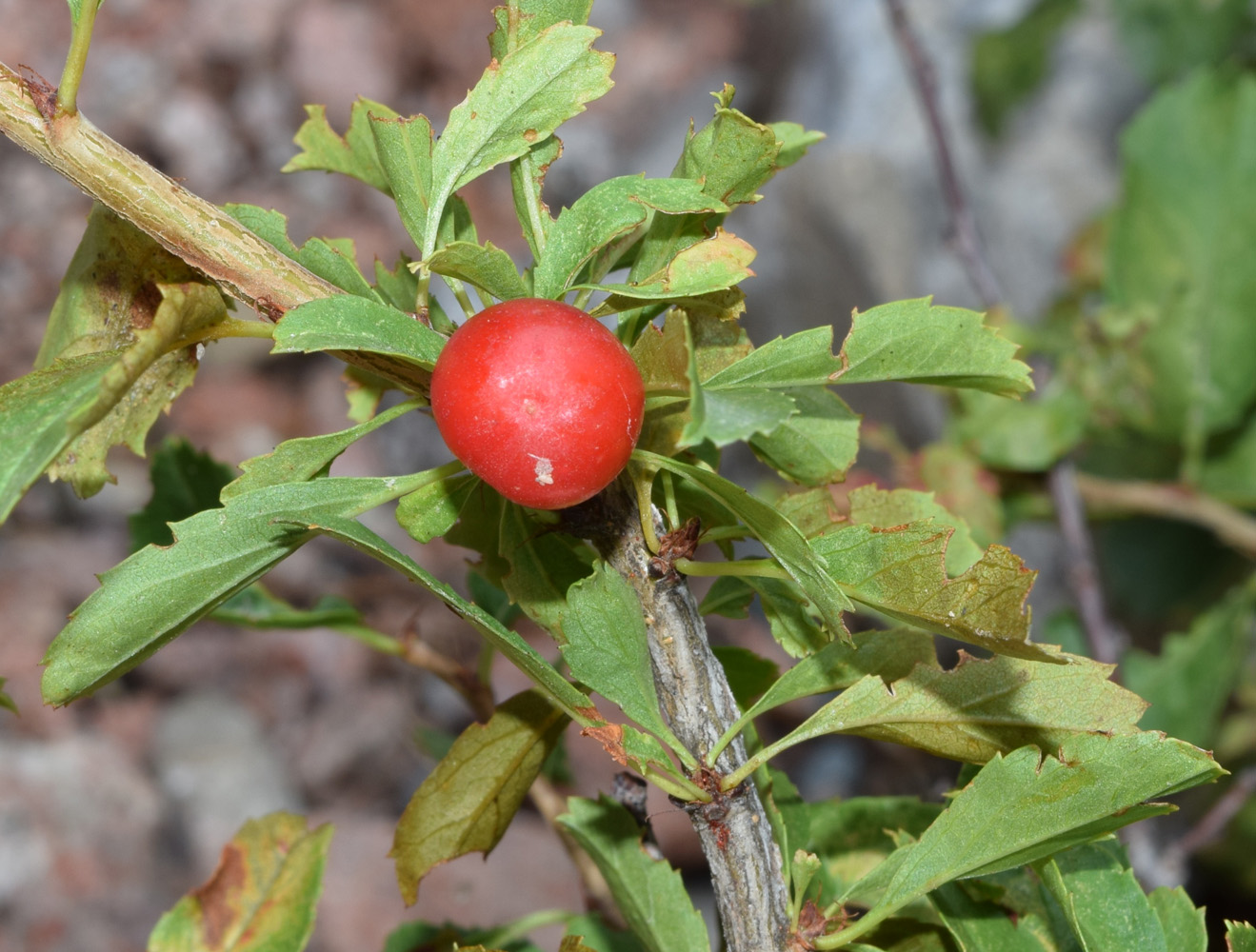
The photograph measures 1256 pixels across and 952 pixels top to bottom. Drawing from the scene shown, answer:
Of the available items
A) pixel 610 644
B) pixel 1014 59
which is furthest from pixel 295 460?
pixel 1014 59

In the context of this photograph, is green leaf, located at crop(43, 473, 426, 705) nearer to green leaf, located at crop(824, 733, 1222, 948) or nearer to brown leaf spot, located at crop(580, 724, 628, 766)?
brown leaf spot, located at crop(580, 724, 628, 766)

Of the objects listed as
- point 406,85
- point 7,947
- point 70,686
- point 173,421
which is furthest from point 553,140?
point 406,85

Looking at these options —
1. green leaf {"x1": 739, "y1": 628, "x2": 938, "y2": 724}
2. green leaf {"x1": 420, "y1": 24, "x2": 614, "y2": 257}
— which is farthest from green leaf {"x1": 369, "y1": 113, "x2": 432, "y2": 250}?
green leaf {"x1": 739, "y1": 628, "x2": 938, "y2": 724}

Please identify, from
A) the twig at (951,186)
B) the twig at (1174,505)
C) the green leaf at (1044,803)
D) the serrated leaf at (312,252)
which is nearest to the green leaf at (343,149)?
Result: the serrated leaf at (312,252)

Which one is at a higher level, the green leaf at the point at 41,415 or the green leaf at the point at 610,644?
the green leaf at the point at 41,415

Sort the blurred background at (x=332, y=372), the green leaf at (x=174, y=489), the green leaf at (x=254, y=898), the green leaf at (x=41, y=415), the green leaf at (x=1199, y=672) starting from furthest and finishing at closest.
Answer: the blurred background at (x=332, y=372) → the green leaf at (x=1199, y=672) → the green leaf at (x=174, y=489) → the green leaf at (x=254, y=898) → the green leaf at (x=41, y=415)

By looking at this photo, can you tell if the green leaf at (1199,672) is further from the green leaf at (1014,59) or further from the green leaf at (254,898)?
the green leaf at (1014,59)
